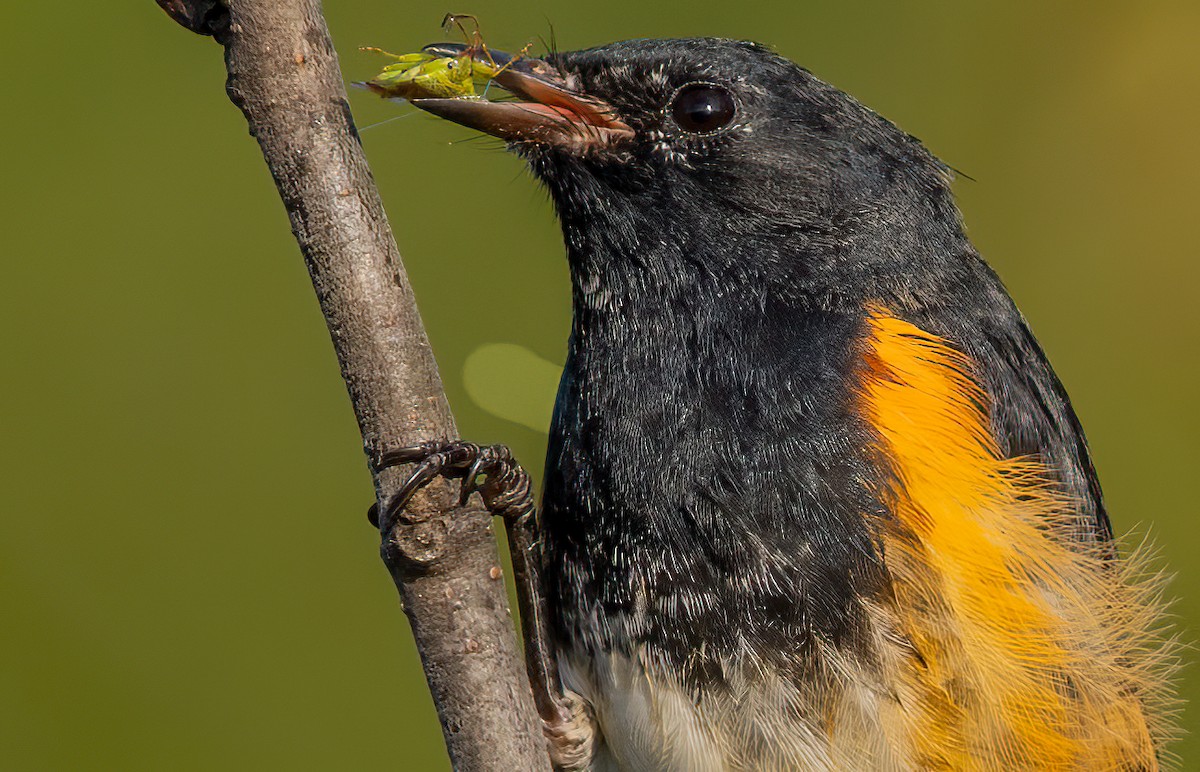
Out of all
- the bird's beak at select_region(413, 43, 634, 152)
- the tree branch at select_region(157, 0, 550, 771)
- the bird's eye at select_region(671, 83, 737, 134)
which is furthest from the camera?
the bird's eye at select_region(671, 83, 737, 134)

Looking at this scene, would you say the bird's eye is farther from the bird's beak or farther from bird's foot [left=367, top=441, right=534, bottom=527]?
bird's foot [left=367, top=441, right=534, bottom=527]

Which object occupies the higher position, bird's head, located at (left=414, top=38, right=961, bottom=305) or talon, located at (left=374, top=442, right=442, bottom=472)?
bird's head, located at (left=414, top=38, right=961, bottom=305)

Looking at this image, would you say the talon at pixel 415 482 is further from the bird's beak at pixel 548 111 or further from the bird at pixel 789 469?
the bird's beak at pixel 548 111

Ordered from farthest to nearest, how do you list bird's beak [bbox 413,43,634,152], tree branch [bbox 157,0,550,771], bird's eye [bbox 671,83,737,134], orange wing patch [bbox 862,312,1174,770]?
bird's eye [bbox 671,83,737,134]
bird's beak [bbox 413,43,634,152]
orange wing patch [bbox 862,312,1174,770]
tree branch [bbox 157,0,550,771]

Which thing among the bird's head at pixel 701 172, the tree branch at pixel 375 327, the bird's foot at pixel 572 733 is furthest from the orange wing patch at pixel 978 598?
the tree branch at pixel 375 327

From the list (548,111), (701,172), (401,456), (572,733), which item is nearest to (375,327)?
(401,456)

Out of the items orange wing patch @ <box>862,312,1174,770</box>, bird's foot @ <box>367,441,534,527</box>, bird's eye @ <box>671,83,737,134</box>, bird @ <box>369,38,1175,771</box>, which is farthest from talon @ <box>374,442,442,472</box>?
bird's eye @ <box>671,83,737,134</box>

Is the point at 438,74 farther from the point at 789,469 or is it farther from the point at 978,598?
the point at 978,598

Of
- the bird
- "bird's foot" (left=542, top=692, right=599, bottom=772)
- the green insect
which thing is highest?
the green insect
